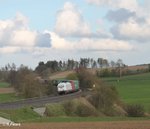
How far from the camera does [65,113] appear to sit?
57.2m

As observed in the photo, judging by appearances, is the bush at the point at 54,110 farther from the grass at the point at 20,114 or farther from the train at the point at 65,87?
the train at the point at 65,87

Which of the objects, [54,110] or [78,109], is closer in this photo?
[54,110]

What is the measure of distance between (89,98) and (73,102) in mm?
12117

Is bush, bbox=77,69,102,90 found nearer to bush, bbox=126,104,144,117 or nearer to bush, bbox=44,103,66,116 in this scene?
bush, bbox=126,104,144,117

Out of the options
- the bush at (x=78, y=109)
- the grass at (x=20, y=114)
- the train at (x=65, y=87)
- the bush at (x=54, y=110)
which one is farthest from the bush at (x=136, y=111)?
the train at (x=65, y=87)

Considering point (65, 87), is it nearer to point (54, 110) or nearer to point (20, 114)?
point (54, 110)

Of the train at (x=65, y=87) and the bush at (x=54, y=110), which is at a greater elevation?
the train at (x=65, y=87)

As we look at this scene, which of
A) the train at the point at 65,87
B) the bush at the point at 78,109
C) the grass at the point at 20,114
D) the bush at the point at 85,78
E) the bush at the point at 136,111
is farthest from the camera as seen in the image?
the bush at the point at 85,78

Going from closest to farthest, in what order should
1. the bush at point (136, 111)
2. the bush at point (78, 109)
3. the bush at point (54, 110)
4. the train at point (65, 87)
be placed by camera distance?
the bush at point (54, 110) → the bush at point (78, 109) → the bush at point (136, 111) → the train at point (65, 87)

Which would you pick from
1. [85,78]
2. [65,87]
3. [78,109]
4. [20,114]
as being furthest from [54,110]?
[85,78]

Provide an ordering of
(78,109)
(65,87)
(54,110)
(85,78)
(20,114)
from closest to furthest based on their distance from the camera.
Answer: (20,114)
(54,110)
(78,109)
(65,87)
(85,78)

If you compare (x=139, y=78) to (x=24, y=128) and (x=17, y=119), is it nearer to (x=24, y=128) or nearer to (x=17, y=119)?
(x=17, y=119)

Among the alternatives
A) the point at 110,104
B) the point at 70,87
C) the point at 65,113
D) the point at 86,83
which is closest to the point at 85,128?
the point at 65,113

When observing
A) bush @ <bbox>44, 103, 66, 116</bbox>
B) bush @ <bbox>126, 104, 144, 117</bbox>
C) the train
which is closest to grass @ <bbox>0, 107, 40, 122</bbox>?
bush @ <bbox>44, 103, 66, 116</bbox>
